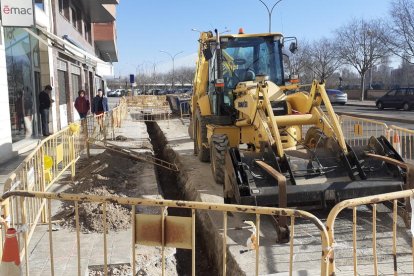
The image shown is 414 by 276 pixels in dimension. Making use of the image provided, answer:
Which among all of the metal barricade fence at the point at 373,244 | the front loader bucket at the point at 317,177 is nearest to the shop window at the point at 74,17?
the front loader bucket at the point at 317,177

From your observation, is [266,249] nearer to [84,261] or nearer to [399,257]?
[399,257]

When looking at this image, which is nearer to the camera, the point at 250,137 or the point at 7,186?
the point at 7,186

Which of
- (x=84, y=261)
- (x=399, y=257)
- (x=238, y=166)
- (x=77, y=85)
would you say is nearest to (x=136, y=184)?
(x=238, y=166)

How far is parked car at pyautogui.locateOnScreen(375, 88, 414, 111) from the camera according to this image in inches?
1145

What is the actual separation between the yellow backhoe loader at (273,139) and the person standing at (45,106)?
554 cm

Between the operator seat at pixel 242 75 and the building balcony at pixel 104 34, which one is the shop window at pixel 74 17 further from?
the operator seat at pixel 242 75

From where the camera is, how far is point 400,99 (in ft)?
97.2

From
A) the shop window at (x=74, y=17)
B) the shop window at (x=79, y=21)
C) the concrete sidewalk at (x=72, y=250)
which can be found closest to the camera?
the concrete sidewalk at (x=72, y=250)

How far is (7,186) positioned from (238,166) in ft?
9.97

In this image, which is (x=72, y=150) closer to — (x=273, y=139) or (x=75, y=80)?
(x=273, y=139)

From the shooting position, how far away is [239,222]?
6.00 metres

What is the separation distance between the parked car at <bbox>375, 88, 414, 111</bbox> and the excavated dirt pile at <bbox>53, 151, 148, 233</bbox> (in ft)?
80.5

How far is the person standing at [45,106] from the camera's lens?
12.7 m

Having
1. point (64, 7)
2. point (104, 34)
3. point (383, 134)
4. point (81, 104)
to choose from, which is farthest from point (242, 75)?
point (104, 34)
